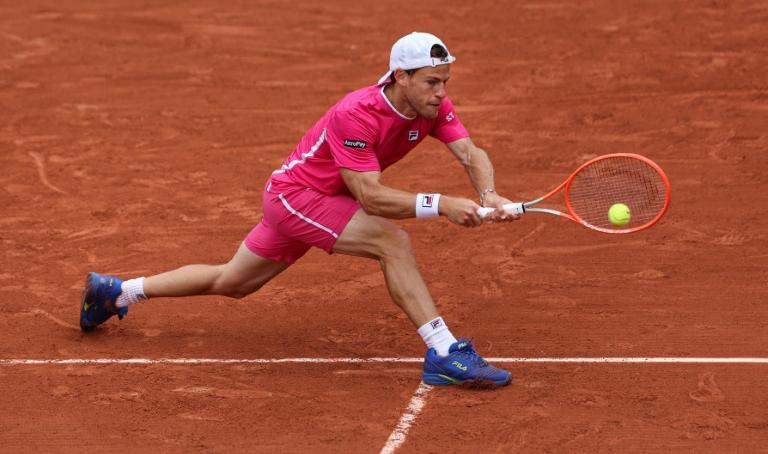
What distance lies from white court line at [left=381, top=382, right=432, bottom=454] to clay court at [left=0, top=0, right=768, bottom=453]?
0.7 inches

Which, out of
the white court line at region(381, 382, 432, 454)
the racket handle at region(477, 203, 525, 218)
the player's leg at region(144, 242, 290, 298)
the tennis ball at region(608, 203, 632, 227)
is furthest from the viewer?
the player's leg at region(144, 242, 290, 298)

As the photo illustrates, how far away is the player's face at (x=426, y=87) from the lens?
7.27 m

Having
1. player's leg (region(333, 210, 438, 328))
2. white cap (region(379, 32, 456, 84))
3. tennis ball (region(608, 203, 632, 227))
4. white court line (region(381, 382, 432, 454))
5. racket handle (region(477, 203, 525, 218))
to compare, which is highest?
white cap (region(379, 32, 456, 84))

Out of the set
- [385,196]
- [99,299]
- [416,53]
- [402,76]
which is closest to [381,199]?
[385,196]

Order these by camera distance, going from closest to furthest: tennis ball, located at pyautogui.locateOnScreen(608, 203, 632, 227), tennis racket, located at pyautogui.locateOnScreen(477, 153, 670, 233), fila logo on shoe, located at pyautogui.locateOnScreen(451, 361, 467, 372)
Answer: fila logo on shoe, located at pyautogui.locateOnScreen(451, 361, 467, 372) → tennis ball, located at pyautogui.locateOnScreen(608, 203, 632, 227) → tennis racket, located at pyautogui.locateOnScreen(477, 153, 670, 233)

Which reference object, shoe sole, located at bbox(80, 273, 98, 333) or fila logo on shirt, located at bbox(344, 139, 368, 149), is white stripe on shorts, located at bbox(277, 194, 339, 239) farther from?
shoe sole, located at bbox(80, 273, 98, 333)

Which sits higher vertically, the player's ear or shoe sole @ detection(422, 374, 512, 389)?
the player's ear

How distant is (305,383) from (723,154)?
557 centimetres

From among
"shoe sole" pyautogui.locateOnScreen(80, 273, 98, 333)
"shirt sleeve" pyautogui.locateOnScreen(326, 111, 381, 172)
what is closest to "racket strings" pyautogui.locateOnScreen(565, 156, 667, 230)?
"shirt sleeve" pyautogui.locateOnScreen(326, 111, 381, 172)

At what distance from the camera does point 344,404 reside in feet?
24.0

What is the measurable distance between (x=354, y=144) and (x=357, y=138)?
37mm

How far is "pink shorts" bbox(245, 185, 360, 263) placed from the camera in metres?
7.55

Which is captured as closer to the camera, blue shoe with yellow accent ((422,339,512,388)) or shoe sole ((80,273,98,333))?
blue shoe with yellow accent ((422,339,512,388))

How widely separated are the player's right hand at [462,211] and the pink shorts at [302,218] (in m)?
0.69
